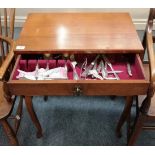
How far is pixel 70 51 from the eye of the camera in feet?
3.28

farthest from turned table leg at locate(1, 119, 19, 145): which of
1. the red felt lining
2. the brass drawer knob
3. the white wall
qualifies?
the white wall

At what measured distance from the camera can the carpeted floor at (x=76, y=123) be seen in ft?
4.42

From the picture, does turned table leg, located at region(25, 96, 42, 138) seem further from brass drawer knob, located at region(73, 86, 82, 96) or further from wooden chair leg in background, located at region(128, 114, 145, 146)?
wooden chair leg in background, located at region(128, 114, 145, 146)

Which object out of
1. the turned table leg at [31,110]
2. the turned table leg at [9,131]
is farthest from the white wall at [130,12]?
the turned table leg at [9,131]

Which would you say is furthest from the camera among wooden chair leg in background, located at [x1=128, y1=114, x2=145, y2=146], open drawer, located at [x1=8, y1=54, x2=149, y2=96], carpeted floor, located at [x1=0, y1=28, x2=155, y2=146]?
carpeted floor, located at [x1=0, y1=28, x2=155, y2=146]

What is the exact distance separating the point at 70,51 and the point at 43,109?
686mm

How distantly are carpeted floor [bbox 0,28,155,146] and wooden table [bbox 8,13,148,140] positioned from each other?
124mm

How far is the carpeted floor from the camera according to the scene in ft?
4.42

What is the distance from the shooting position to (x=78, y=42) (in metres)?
1.05

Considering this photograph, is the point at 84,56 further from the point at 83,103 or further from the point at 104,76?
the point at 83,103
